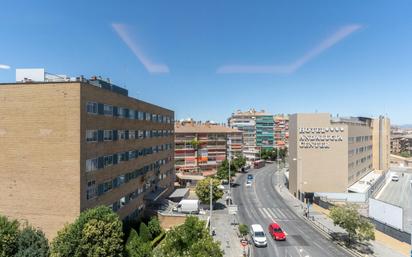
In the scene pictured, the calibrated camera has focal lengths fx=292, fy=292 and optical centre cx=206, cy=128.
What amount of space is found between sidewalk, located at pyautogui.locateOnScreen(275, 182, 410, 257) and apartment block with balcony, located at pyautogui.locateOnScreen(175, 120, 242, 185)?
107 feet

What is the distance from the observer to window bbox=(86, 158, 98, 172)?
30.8 meters

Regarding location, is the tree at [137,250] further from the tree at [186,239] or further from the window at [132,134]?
the window at [132,134]

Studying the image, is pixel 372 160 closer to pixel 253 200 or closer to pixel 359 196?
pixel 359 196

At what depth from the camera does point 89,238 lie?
26.0 meters

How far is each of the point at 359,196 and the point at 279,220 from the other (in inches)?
908

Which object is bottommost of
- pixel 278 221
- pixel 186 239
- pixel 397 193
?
pixel 397 193

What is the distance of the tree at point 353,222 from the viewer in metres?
38.2

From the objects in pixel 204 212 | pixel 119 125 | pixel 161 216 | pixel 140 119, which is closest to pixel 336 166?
pixel 204 212

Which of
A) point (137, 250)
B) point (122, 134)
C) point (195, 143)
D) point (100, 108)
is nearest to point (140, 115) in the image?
point (122, 134)

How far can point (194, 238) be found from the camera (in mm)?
27984

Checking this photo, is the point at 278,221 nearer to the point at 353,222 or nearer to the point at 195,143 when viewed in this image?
the point at 353,222

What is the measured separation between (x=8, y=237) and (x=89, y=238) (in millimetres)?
7143

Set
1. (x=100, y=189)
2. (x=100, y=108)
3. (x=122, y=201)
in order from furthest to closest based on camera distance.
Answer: (x=122, y=201) < (x=100, y=189) < (x=100, y=108)

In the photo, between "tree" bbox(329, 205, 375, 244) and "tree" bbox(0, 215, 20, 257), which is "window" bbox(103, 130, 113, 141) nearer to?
"tree" bbox(0, 215, 20, 257)
